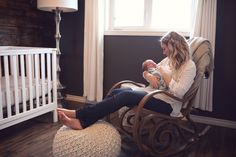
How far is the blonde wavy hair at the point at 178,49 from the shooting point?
2.08m

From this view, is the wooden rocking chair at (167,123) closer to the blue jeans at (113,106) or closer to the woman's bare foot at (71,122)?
the blue jeans at (113,106)

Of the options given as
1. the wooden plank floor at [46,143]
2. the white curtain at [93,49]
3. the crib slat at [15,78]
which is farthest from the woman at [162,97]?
the white curtain at [93,49]

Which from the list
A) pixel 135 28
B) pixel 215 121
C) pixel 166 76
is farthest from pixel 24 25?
pixel 215 121

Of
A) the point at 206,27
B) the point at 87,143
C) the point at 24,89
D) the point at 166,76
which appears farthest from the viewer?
the point at 206,27

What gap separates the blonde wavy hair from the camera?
2.08 meters

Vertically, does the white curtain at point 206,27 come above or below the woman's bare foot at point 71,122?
above

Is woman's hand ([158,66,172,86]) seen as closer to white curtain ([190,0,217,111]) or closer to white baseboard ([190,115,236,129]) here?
white curtain ([190,0,217,111])

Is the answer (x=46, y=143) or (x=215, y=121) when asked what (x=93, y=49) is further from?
(x=215, y=121)

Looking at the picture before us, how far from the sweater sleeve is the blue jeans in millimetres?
143

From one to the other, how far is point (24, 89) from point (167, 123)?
1.39 meters

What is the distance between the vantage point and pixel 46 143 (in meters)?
2.27

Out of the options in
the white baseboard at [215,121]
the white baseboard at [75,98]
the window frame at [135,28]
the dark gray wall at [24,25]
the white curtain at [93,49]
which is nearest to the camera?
the white baseboard at [215,121]

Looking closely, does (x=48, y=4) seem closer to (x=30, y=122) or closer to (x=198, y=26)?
(x=30, y=122)

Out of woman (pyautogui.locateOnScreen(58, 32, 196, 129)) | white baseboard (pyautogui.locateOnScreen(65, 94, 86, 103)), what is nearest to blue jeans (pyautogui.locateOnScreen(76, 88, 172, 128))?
woman (pyautogui.locateOnScreen(58, 32, 196, 129))
